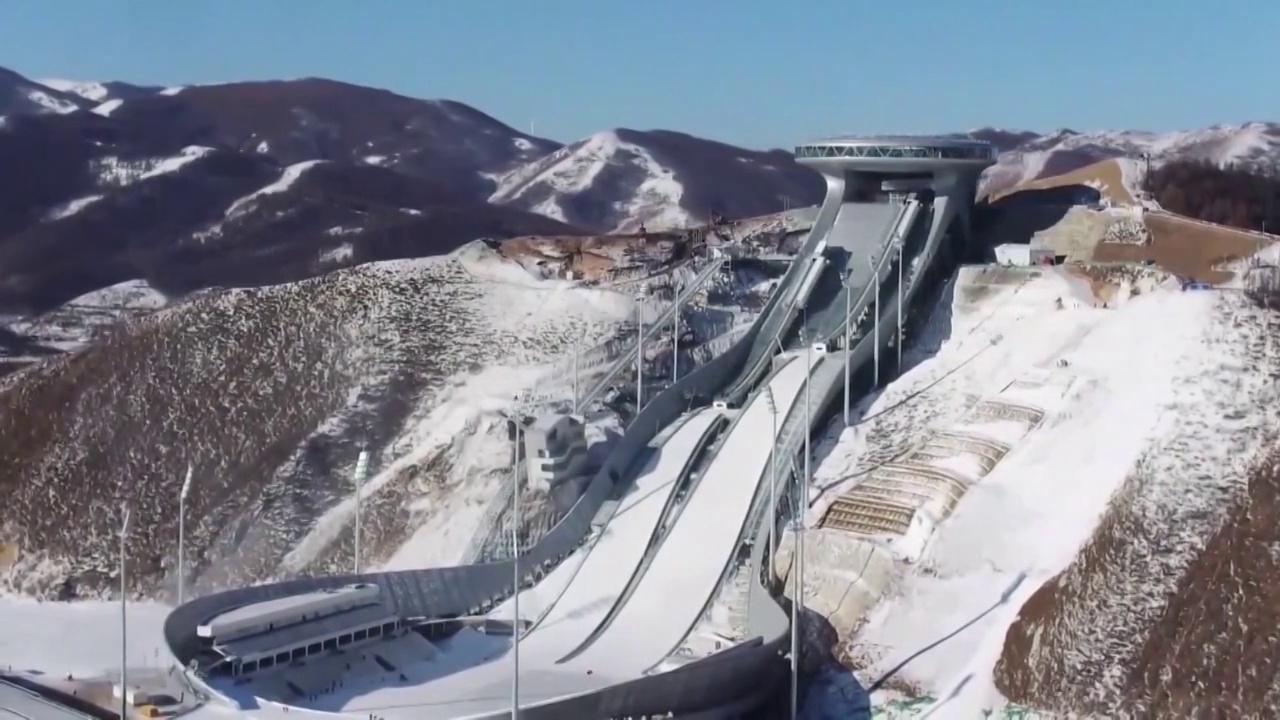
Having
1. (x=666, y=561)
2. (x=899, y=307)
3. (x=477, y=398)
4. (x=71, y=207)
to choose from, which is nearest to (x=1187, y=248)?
(x=899, y=307)

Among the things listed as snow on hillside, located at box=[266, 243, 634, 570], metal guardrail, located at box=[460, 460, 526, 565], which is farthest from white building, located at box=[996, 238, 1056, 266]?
metal guardrail, located at box=[460, 460, 526, 565]

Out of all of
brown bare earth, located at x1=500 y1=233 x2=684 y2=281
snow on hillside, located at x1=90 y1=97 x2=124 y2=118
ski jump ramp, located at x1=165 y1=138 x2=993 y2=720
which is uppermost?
snow on hillside, located at x1=90 y1=97 x2=124 y2=118

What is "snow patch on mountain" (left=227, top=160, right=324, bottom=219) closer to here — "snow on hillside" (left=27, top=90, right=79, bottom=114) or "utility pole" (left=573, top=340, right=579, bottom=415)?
"snow on hillside" (left=27, top=90, right=79, bottom=114)

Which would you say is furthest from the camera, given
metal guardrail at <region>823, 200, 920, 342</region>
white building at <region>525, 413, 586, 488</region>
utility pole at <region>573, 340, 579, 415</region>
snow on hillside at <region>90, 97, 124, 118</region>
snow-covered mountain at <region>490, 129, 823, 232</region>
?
snow on hillside at <region>90, 97, 124, 118</region>

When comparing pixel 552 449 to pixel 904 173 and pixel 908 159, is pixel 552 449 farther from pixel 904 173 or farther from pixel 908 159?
pixel 904 173

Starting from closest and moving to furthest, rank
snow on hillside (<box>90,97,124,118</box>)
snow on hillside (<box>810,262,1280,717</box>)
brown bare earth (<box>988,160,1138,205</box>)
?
snow on hillside (<box>810,262,1280,717</box>) → brown bare earth (<box>988,160,1138,205</box>) → snow on hillside (<box>90,97,124,118</box>)

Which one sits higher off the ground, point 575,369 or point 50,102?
point 50,102

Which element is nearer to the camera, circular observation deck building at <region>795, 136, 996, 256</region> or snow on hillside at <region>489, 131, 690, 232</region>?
circular observation deck building at <region>795, 136, 996, 256</region>

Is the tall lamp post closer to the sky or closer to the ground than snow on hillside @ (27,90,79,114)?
closer to the ground
